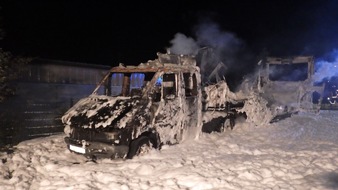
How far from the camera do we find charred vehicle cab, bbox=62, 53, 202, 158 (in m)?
6.33

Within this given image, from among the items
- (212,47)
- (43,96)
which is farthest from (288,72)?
(43,96)

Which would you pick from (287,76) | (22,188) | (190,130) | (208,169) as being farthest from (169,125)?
(287,76)

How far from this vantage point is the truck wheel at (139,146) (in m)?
6.52

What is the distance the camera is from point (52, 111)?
10.7 meters

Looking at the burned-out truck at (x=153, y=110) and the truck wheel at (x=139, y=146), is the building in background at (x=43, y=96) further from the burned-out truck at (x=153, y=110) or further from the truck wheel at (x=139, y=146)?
the truck wheel at (x=139, y=146)

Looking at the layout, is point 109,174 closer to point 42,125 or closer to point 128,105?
point 128,105

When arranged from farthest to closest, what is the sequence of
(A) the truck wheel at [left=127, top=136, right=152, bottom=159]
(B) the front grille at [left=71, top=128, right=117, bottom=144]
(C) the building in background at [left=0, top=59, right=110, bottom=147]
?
(C) the building in background at [left=0, top=59, right=110, bottom=147]
(A) the truck wheel at [left=127, top=136, right=152, bottom=159]
(B) the front grille at [left=71, top=128, right=117, bottom=144]

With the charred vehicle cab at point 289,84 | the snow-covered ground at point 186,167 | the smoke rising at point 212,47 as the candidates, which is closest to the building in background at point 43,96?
the snow-covered ground at point 186,167

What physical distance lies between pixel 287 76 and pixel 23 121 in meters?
13.8

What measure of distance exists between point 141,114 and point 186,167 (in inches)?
60.4

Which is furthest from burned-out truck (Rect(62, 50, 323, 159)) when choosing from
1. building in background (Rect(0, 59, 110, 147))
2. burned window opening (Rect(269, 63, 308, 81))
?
burned window opening (Rect(269, 63, 308, 81))

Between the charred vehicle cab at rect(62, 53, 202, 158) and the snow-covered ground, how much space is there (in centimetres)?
31

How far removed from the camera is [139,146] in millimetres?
6695

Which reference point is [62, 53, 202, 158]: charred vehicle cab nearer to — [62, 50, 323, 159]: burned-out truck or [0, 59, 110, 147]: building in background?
[62, 50, 323, 159]: burned-out truck
